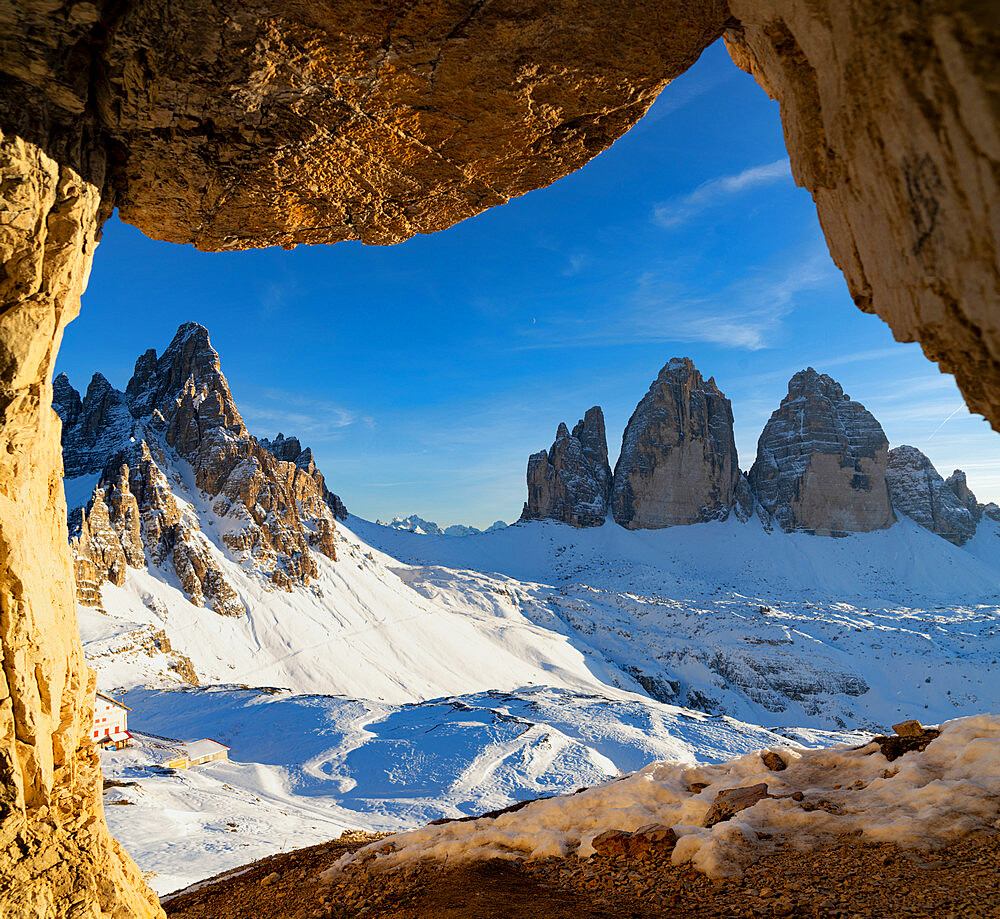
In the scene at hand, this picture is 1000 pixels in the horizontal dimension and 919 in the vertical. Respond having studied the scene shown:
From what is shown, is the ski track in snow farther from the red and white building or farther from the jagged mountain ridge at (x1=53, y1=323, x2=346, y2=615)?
the jagged mountain ridge at (x1=53, y1=323, x2=346, y2=615)

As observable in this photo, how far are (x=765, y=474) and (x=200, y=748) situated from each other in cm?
13108

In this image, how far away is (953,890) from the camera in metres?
3.90

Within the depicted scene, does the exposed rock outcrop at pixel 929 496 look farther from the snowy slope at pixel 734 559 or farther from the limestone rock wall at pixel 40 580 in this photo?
the limestone rock wall at pixel 40 580

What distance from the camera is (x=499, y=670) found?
51312 mm

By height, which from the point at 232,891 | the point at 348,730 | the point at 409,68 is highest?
the point at 409,68

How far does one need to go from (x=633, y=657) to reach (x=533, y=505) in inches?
3162

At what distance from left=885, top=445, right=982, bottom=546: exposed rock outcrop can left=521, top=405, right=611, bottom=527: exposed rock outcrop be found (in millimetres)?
64711

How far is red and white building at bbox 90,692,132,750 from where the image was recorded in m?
22.1

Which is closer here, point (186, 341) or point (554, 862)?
point (554, 862)

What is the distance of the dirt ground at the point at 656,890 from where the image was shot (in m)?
3.96

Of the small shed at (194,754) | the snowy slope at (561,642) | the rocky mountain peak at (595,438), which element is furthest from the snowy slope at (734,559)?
the small shed at (194,754)

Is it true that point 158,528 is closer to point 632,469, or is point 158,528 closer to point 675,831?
point 675,831

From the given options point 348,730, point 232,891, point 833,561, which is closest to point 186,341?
A: point 348,730

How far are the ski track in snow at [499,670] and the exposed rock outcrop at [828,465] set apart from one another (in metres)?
5.09
